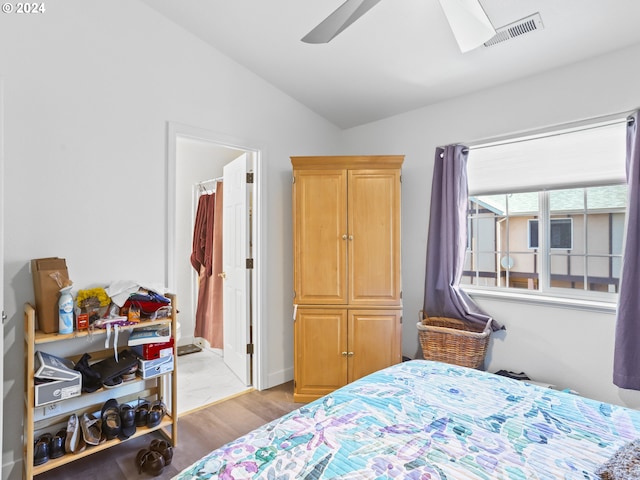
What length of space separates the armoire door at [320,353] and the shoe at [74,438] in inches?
57.4

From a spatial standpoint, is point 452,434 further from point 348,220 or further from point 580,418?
point 348,220

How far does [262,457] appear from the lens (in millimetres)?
1030

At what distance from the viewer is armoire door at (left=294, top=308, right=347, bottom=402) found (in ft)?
9.23

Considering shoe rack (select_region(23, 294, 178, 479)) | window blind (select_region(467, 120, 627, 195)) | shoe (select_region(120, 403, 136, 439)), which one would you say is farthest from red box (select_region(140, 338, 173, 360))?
window blind (select_region(467, 120, 627, 195))

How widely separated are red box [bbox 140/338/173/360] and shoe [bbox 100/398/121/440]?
339mm

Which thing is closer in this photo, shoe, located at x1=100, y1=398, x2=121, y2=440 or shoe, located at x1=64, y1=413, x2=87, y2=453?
shoe, located at x1=64, y1=413, x2=87, y2=453

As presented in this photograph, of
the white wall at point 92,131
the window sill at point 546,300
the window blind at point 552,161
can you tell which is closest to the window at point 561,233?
the window blind at point 552,161

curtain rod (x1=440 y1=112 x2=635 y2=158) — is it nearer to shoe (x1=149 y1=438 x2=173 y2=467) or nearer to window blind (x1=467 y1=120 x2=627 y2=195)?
window blind (x1=467 y1=120 x2=627 y2=195)

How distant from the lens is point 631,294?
6.80 feet

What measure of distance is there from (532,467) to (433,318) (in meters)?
1.92

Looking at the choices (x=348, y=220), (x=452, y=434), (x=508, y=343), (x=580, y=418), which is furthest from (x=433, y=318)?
(x=452, y=434)

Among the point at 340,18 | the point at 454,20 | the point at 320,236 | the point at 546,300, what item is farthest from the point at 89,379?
the point at 546,300

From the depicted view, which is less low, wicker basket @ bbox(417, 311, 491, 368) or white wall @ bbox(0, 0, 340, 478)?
white wall @ bbox(0, 0, 340, 478)

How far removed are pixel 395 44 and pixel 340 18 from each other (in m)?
1.04
